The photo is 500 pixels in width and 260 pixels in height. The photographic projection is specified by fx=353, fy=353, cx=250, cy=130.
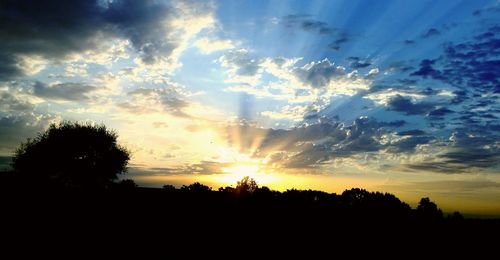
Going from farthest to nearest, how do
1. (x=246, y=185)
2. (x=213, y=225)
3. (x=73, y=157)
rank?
(x=73, y=157)
(x=246, y=185)
(x=213, y=225)

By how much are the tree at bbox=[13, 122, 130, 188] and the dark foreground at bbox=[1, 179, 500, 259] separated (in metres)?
50.3

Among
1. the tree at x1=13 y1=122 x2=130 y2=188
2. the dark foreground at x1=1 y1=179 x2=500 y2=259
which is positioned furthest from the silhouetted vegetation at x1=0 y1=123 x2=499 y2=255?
the tree at x1=13 y1=122 x2=130 y2=188

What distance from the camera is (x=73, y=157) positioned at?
243ft

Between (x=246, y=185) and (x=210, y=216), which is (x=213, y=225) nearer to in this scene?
(x=210, y=216)

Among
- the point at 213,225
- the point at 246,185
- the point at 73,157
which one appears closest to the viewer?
the point at 213,225

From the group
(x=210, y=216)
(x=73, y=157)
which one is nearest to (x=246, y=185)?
(x=210, y=216)

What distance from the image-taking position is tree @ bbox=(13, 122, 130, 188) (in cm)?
7338

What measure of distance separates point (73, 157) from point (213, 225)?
57.6 metres

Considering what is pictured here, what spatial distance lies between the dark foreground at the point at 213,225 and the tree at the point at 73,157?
5032cm

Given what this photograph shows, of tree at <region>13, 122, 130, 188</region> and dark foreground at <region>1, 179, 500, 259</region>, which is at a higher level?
tree at <region>13, 122, 130, 188</region>

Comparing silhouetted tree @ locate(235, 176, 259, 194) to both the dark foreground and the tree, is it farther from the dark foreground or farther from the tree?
the tree

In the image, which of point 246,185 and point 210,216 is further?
point 246,185

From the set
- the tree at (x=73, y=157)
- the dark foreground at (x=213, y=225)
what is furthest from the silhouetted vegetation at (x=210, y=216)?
the tree at (x=73, y=157)

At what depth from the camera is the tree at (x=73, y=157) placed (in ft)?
241
